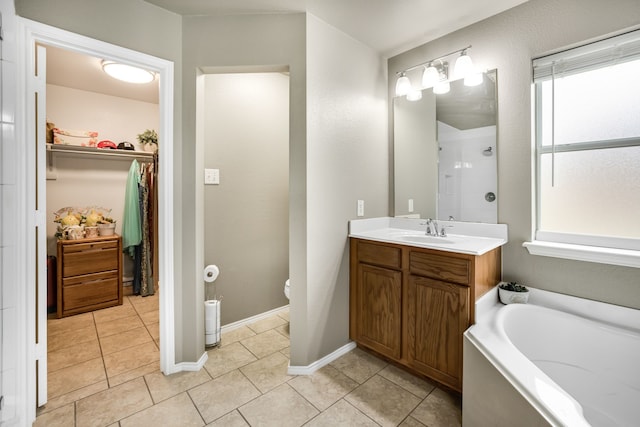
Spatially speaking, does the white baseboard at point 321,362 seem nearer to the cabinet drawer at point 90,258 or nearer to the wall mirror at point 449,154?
the wall mirror at point 449,154

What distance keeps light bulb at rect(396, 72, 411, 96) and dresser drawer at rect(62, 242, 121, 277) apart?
3.28 m

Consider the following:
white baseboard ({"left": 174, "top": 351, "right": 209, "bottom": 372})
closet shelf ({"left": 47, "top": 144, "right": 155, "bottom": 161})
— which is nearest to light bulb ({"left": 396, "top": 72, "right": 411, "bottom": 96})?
white baseboard ({"left": 174, "top": 351, "right": 209, "bottom": 372})

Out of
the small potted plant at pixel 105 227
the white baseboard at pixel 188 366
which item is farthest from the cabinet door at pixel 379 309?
the small potted plant at pixel 105 227

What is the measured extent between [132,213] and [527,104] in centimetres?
390

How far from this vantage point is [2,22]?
1.27m

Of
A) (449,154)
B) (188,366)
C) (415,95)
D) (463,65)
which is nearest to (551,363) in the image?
(449,154)

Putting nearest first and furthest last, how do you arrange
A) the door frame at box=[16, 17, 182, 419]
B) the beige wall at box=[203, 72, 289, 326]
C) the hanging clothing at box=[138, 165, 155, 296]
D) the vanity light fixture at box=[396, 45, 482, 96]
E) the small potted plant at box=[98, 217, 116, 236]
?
the door frame at box=[16, 17, 182, 419] → the vanity light fixture at box=[396, 45, 482, 96] → the beige wall at box=[203, 72, 289, 326] → the small potted plant at box=[98, 217, 116, 236] → the hanging clothing at box=[138, 165, 155, 296]

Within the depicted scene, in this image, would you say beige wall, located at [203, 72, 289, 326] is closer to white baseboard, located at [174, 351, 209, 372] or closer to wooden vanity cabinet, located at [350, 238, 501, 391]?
white baseboard, located at [174, 351, 209, 372]

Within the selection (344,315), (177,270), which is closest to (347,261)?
(344,315)

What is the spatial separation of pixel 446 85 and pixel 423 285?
1.53 meters

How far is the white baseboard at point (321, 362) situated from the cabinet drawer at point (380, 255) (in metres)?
0.70

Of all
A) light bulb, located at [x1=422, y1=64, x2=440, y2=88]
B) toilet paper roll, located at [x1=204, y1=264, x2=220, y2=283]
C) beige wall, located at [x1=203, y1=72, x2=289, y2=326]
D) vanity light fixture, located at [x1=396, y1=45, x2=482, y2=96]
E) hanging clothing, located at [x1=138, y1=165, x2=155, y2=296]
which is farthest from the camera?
hanging clothing, located at [x1=138, y1=165, x2=155, y2=296]

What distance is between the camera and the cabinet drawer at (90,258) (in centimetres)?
281

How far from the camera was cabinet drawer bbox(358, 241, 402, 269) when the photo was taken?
1914 millimetres
